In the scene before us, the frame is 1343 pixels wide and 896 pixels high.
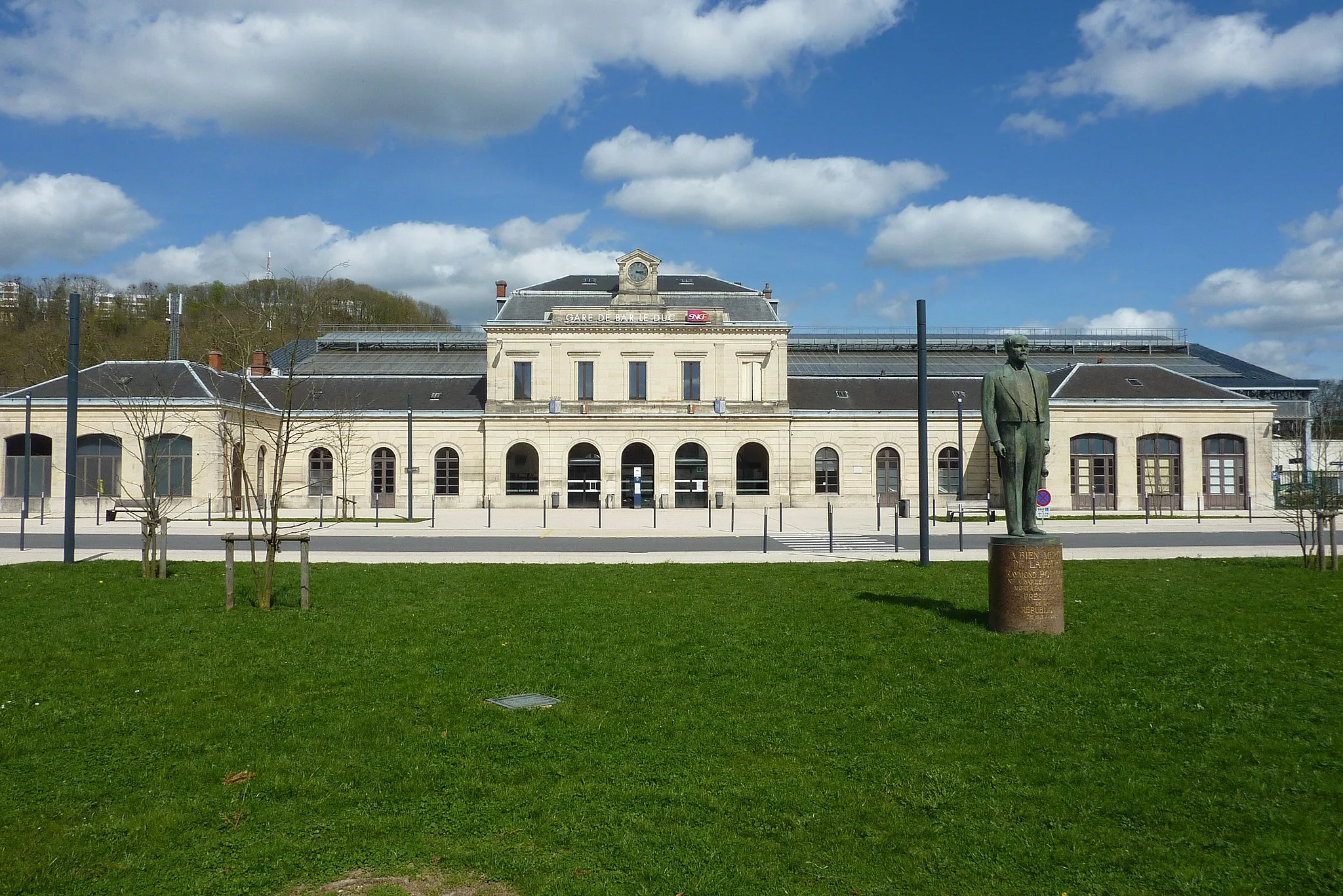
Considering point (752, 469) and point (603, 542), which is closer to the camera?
point (603, 542)

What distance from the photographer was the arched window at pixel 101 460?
136 feet

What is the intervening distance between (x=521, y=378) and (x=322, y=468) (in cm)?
1191

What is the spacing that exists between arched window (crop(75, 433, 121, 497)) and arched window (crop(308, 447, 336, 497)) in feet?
30.2

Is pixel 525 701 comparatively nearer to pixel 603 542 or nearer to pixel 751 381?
pixel 603 542

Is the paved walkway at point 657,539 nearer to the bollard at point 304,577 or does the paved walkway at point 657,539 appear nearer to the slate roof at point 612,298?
the bollard at point 304,577

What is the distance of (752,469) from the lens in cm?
4950

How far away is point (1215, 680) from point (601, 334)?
42.9 m

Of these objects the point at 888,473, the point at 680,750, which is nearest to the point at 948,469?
the point at 888,473

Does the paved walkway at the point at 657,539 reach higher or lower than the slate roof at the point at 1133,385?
lower

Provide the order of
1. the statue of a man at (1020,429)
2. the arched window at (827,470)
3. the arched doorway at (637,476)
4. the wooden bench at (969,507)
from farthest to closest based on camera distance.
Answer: the arched window at (827,470) < the arched doorway at (637,476) < the wooden bench at (969,507) < the statue of a man at (1020,429)

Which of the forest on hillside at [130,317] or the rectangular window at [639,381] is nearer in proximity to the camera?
the rectangular window at [639,381]

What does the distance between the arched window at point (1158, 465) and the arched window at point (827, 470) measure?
15.8m

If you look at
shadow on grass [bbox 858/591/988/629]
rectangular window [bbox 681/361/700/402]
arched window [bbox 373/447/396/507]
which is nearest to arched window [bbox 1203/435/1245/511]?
rectangular window [bbox 681/361/700/402]

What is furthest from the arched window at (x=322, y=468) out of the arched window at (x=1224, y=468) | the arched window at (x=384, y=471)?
the arched window at (x=1224, y=468)
